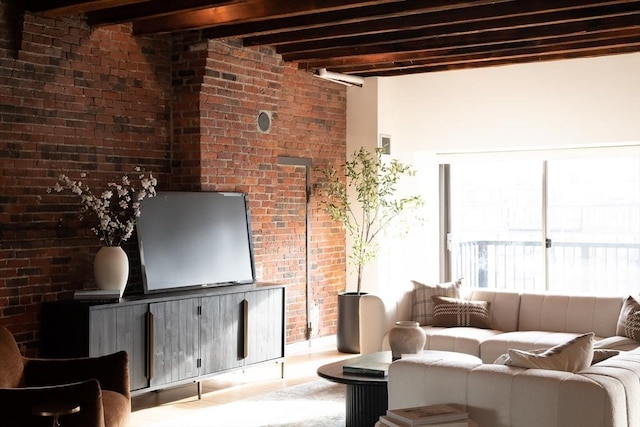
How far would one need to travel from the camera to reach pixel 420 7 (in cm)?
597

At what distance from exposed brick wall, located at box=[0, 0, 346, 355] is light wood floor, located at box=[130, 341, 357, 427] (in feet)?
2.34

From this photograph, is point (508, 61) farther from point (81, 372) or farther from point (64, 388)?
point (64, 388)

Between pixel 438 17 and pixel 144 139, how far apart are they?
104 inches

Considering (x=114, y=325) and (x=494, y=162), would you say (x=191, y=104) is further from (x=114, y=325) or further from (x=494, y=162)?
(x=494, y=162)

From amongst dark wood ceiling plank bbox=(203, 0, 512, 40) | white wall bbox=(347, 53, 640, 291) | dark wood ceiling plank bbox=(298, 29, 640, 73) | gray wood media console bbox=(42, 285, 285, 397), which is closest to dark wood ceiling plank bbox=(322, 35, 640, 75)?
dark wood ceiling plank bbox=(298, 29, 640, 73)

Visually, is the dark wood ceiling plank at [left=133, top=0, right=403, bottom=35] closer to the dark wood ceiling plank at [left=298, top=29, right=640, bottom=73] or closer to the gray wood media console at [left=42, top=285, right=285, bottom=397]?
the dark wood ceiling plank at [left=298, top=29, right=640, bottom=73]

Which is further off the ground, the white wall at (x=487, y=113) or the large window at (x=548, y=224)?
the white wall at (x=487, y=113)

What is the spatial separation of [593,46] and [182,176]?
377cm

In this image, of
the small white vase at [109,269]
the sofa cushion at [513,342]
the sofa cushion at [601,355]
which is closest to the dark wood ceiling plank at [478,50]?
the sofa cushion at [513,342]

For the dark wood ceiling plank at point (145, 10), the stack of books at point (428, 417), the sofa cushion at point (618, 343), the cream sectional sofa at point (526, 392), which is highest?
the dark wood ceiling plank at point (145, 10)

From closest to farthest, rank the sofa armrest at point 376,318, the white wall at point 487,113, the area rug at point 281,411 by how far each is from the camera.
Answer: the area rug at point 281,411
the sofa armrest at point 376,318
the white wall at point 487,113

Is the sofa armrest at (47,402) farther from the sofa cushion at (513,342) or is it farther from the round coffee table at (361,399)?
the sofa cushion at (513,342)

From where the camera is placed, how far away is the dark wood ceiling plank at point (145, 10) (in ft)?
19.7

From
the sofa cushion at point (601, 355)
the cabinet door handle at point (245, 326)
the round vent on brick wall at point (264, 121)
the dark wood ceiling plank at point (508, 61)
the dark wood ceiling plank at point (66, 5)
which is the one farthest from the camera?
the round vent on brick wall at point (264, 121)
